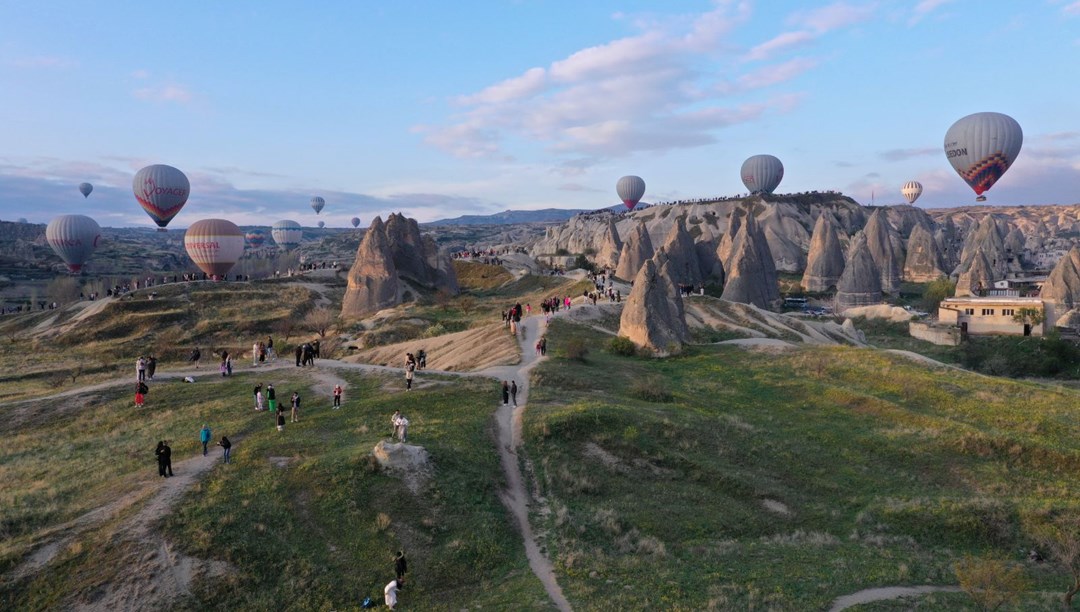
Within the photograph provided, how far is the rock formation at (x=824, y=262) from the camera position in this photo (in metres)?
102

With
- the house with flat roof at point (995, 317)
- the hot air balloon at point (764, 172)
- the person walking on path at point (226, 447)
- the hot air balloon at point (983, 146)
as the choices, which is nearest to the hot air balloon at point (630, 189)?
the hot air balloon at point (764, 172)

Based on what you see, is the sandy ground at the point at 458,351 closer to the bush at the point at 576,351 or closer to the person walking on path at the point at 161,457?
the bush at the point at 576,351

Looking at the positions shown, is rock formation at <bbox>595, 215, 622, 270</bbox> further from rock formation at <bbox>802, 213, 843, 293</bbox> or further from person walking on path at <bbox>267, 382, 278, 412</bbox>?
person walking on path at <bbox>267, 382, 278, 412</bbox>

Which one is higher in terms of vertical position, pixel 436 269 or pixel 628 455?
pixel 436 269

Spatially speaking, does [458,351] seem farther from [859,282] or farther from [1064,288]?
[1064,288]

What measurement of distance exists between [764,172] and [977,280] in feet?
256

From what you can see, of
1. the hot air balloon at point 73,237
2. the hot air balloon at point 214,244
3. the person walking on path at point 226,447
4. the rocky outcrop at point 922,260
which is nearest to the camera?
the person walking on path at point 226,447

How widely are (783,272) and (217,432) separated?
376 ft

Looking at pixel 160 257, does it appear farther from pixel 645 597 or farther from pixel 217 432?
pixel 645 597

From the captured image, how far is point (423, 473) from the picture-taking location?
20484 mm

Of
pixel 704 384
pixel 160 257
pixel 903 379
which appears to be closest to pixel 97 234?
pixel 160 257

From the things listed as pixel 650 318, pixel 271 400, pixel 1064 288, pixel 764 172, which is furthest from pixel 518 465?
pixel 764 172

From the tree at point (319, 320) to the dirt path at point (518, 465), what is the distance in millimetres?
24453

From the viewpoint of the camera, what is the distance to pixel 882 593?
16.8 m
